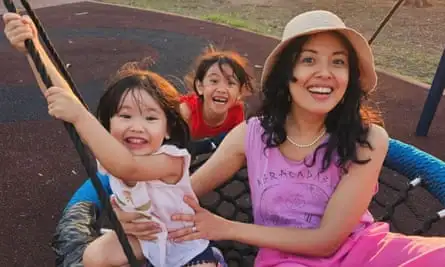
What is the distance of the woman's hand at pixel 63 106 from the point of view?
1.03 m

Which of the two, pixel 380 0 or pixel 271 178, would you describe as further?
pixel 380 0

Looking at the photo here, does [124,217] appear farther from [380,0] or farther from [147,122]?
[380,0]

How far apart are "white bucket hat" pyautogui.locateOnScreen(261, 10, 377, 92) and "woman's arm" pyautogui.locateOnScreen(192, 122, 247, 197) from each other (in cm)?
20

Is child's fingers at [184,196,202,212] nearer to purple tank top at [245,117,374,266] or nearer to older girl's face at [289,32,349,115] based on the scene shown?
purple tank top at [245,117,374,266]

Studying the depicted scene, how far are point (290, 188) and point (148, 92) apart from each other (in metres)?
0.37

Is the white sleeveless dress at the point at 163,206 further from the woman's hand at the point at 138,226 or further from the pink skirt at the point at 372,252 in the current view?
the pink skirt at the point at 372,252

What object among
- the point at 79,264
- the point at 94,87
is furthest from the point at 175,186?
the point at 94,87

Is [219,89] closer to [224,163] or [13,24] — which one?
[224,163]

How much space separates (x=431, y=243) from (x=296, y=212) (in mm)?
282

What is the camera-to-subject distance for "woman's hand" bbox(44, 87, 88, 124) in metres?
1.03

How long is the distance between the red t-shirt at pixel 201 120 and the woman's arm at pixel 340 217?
35.4 inches

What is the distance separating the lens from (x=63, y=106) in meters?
1.04

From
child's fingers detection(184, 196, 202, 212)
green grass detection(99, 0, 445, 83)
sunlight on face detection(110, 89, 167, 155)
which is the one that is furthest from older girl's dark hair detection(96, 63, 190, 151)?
green grass detection(99, 0, 445, 83)

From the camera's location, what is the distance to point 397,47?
4969 mm
